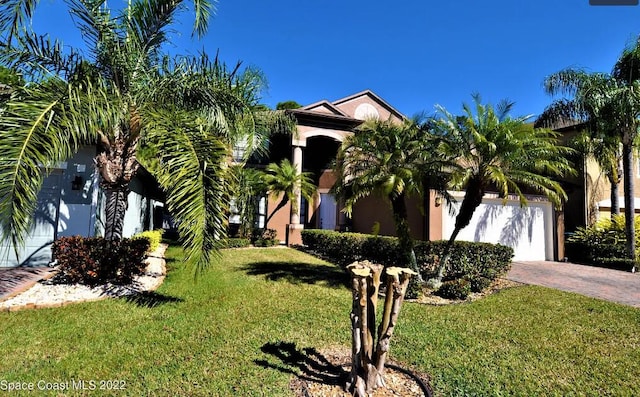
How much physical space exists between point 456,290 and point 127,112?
8.79 meters

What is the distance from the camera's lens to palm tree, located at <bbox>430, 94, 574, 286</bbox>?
26.2ft

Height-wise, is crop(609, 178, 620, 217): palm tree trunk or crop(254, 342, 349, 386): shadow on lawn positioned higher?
crop(609, 178, 620, 217): palm tree trunk

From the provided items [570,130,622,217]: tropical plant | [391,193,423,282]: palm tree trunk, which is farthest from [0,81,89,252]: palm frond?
[570,130,622,217]: tropical plant

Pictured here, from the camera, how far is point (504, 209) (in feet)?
46.4

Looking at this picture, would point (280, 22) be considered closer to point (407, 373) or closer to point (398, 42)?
point (398, 42)

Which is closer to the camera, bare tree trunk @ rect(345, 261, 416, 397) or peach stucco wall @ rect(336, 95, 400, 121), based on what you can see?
bare tree trunk @ rect(345, 261, 416, 397)

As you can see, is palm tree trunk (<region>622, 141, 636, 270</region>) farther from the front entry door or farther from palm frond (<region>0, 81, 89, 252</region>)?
palm frond (<region>0, 81, 89, 252</region>)

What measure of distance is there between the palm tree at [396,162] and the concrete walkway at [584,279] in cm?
438

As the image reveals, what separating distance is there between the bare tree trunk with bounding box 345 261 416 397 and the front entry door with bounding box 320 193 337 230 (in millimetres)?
17147

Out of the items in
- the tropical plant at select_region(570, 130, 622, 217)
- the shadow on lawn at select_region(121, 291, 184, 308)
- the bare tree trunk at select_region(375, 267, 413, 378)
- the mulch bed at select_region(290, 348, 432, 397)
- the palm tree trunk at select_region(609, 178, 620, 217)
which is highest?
the tropical plant at select_region(570, 130, 622, 217)

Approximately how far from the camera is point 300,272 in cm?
1059

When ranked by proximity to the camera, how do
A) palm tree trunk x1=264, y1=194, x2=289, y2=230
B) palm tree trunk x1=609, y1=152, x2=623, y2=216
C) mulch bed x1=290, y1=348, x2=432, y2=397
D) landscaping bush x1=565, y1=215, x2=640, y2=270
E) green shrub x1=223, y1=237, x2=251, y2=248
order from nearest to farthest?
mulch bed x1=290, y1=348, x2=432, y2=397 < landscaping bush x1=565, y1=215, x2=640, y2=270 < palm tree trunk x1=609, y1=152, x2=623, y2=216 < green shrub x1=223, y1=237, x2=251, y2=248 < palm tree trunk x1=264, y1=194, x2=289, y2=230

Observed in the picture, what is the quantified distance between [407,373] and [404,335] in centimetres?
138

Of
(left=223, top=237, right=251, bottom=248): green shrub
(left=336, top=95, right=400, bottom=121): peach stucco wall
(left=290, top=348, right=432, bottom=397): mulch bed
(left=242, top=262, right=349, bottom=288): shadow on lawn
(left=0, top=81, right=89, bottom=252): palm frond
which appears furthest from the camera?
(left=336, top=95, right=400, bottom=121): peach stucco wall
